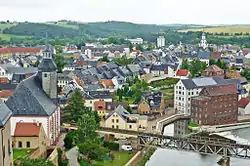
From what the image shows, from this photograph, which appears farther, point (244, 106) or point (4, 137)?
point (244, 106)

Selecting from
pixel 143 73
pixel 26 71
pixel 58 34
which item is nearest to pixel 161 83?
pixel 143 73

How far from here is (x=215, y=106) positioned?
41.3 meters

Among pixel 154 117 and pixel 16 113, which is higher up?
pixel 16 113

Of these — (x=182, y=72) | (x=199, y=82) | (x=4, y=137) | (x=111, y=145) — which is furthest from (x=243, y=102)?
(x=4, y=137)

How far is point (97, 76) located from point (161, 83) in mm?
9232

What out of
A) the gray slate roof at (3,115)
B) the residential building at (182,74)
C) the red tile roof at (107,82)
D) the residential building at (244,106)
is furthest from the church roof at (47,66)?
the residential building at (182,74)

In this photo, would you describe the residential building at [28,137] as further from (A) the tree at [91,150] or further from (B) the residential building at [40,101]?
(A) the tree at [91,150]

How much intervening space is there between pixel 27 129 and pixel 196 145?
37.9 ft

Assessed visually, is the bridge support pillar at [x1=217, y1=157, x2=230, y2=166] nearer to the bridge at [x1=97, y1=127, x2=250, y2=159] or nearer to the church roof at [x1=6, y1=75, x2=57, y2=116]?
the bridge at [x1=97, y1=127, x2=250, y2=159]

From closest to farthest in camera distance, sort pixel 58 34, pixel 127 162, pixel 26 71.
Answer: pixel 127 162 → pixel 26 71 → pixel 58 34

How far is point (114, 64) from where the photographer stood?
224ft

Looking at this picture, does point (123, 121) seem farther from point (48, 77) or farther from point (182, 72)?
point (182, 72)

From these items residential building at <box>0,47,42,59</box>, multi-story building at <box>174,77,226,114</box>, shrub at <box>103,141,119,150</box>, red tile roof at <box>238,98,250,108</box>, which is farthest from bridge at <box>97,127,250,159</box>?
residential building at <box>0,47,42,59</box>

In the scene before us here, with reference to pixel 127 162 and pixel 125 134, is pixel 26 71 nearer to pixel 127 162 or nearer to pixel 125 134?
pixel 125 134
